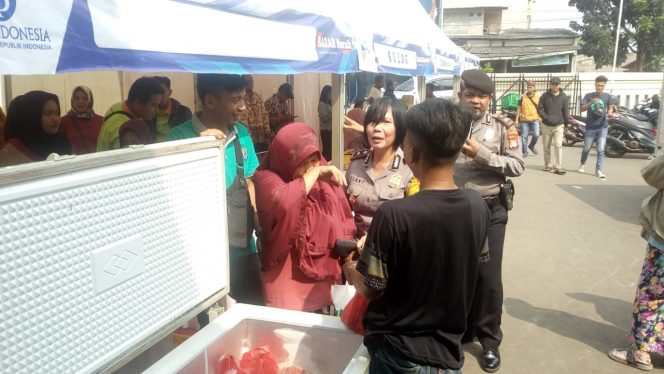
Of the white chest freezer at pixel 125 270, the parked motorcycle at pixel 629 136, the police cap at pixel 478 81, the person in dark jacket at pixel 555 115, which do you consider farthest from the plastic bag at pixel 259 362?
the parked motorcycle at pixel 629 136

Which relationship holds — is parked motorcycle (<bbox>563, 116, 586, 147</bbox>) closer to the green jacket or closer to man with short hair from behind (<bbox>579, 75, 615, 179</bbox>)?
man with short hair from behind (<bbox>579, 75, 615, 179</bbox>)

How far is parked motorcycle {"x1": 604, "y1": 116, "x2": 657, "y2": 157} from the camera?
37.4 feet

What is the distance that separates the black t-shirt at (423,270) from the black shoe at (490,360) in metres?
1.86

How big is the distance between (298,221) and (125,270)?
103 centimetres

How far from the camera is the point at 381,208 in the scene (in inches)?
60.6

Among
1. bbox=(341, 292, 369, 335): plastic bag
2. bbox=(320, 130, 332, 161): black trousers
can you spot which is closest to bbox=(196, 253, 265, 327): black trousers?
bbox=(341, 292, 369, 335): plastic bag

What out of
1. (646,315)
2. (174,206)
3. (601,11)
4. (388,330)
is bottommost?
(646,315)

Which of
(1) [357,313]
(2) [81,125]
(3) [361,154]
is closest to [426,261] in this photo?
(1) [357,313]

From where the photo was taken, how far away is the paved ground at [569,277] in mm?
3477

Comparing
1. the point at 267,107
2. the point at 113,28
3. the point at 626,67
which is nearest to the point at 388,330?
the point at 113,28

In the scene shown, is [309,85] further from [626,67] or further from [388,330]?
[626,67]

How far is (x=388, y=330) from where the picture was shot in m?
1.56

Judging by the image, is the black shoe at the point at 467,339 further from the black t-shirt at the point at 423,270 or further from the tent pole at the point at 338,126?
the black t-shirt at the point at 423,270

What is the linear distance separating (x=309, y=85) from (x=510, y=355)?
316 inches
